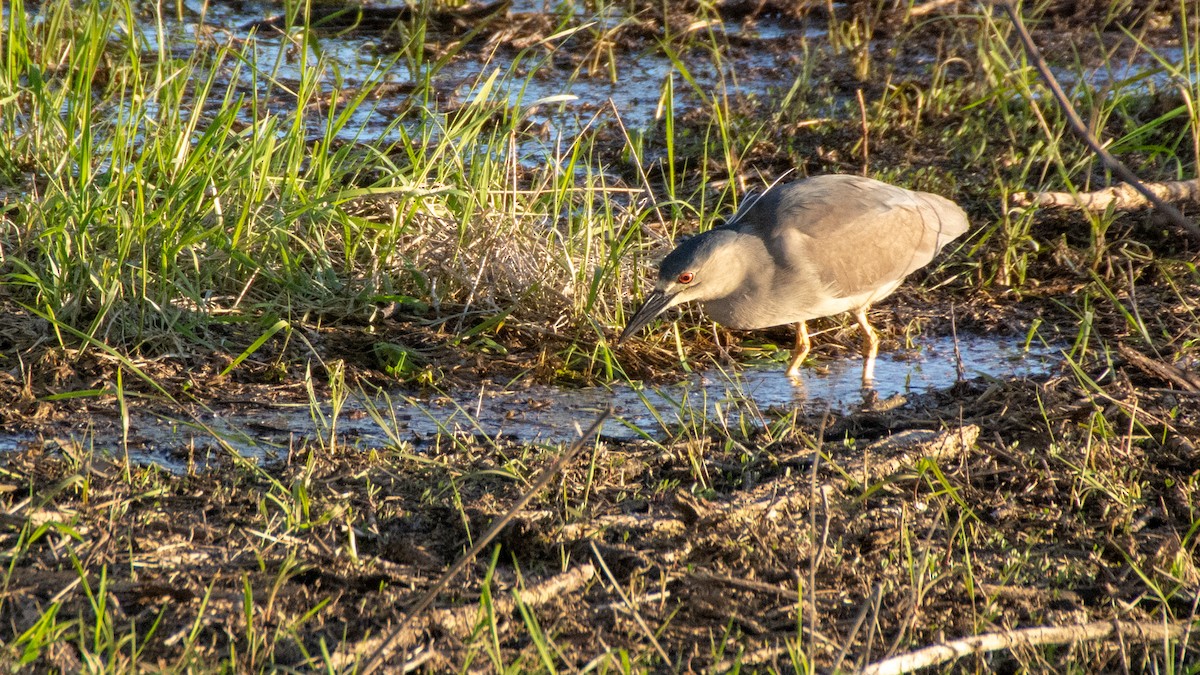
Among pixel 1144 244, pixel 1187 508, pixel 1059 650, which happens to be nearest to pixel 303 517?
pixel 1059 650

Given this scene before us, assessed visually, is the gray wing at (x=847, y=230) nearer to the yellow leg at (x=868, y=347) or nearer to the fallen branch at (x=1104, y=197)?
the yellow leg at (x=868, y=347)

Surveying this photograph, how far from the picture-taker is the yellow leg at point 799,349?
196 inches

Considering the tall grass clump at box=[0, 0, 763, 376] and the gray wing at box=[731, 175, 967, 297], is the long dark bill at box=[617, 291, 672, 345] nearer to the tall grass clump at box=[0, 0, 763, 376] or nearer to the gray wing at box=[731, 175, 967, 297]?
the tall grass clump at box=[0, 0, 763, 376]

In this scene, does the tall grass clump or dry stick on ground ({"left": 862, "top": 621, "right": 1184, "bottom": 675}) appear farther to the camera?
the tall grass clump

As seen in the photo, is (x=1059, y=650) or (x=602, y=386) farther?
(x=602, y=386)

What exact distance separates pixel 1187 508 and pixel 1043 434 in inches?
19.3

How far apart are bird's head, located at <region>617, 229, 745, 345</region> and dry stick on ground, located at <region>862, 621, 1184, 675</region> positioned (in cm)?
229

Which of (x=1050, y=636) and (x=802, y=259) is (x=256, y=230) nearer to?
(x=802, y=259)

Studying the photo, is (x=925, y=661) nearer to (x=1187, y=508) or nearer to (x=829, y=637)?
(x=829, y=637)

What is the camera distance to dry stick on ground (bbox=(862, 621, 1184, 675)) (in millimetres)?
2602

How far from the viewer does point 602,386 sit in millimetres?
4672

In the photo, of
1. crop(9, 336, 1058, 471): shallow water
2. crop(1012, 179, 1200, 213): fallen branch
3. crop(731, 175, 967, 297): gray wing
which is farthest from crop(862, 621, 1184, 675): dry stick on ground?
crop(1012, 179, 1200, 213): fallen branch

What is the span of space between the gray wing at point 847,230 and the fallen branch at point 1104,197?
0.46 meters

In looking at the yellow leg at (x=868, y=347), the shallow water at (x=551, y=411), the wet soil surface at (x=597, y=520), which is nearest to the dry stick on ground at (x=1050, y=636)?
the wet soil surface at (x=597, y=520)
